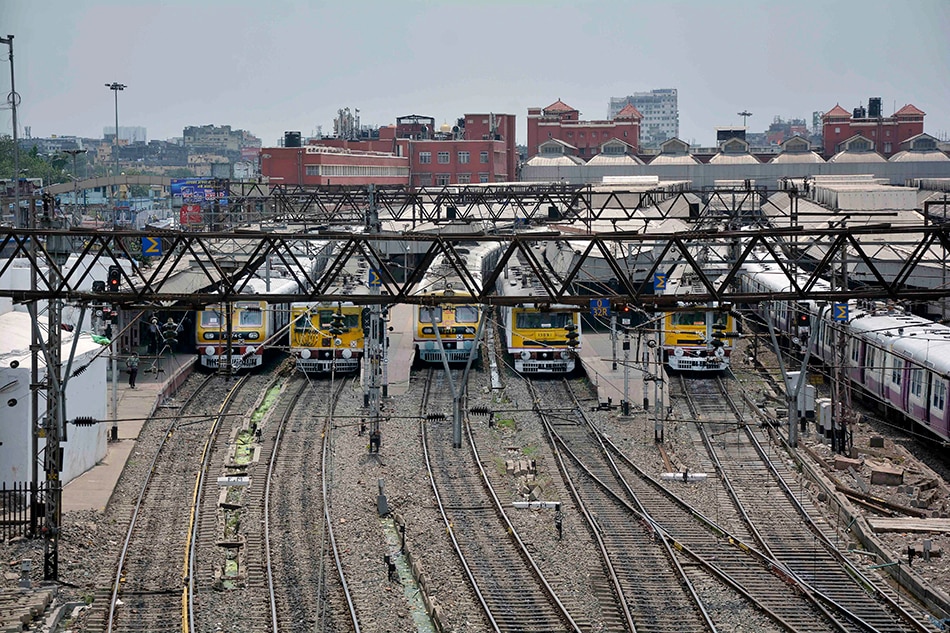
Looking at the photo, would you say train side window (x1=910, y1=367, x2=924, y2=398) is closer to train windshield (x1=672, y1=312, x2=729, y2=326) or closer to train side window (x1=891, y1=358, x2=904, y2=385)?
train side window (x1=891, y1=358, x2=904, y2=385)

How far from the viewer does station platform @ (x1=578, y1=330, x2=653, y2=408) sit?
2797 cm

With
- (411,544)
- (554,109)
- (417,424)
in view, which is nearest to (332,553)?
(411,544)

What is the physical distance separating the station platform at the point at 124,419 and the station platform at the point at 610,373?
9848 millimetres

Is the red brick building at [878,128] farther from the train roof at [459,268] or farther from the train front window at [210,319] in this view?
the train front window at [210,319]

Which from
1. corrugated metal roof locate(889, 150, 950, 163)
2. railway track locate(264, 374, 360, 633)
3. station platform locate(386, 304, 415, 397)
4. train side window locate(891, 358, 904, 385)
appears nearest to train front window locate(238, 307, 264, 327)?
station platform locate(386, 304, 415, 397)

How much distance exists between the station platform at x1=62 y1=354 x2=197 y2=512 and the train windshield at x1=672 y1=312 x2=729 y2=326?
12.2 metres

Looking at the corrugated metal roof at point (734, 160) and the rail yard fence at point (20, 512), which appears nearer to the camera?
the rail yard fence at point (20, 512)

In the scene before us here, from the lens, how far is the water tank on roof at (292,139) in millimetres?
72450

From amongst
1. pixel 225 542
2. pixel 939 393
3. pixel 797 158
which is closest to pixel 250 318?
pixel 225 542

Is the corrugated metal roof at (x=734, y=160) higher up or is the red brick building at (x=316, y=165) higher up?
the corrugated metal roof at (x=734, y=160)

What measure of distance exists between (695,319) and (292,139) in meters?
47.2

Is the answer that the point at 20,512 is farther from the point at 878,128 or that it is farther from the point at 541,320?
the point at 878,128

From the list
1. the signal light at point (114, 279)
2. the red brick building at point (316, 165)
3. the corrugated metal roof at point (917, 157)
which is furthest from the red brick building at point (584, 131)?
the signal light at point (114, 279)

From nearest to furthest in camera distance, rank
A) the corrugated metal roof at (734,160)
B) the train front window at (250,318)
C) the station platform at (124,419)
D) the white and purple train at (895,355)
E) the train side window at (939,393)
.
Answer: the station platform at (124,419) → the train side window at (939,393) → the white and purple train at (895,355) → the train front window at (250,318) → the corrugated metal roof at (734,160)
